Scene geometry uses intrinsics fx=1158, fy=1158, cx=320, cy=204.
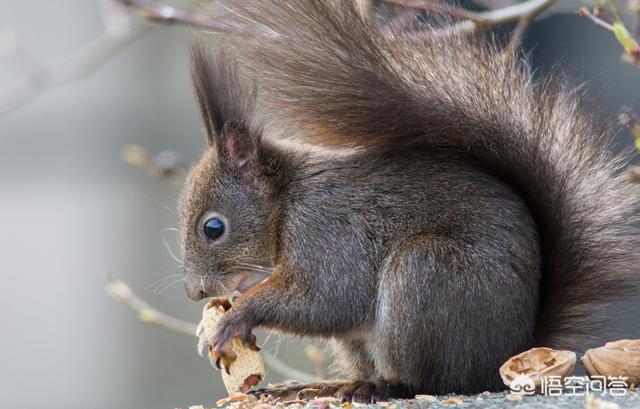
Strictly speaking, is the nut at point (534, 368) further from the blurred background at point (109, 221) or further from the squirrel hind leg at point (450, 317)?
the blurred background at point (109, 221)

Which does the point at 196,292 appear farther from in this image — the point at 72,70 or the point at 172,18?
the point at 72,70

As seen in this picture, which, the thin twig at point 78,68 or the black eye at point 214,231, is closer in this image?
the black eye at point 214,231

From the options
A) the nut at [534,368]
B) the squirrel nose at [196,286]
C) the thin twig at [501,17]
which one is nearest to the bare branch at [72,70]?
the squirrel nose at [196,286]

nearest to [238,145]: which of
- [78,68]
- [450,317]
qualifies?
[450,317]

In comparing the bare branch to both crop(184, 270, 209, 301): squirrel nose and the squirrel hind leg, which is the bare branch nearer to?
crop(184, 270, 209, 301): squirrel nose

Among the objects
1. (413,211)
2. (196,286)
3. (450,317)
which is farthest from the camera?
(196,286)

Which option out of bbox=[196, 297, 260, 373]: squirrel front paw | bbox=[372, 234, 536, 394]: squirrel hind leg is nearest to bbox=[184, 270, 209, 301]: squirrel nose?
bbox=[196, 297, 260, 373]: squirrel front paw
